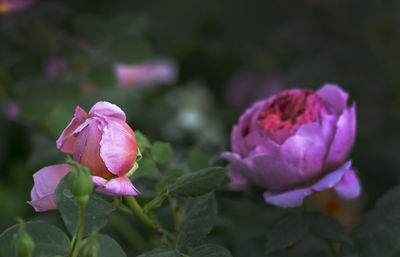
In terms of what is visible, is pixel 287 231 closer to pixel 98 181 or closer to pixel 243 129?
pixel 243 129

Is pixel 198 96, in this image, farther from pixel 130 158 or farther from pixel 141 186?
pixel 130 158

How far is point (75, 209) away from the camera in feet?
1.60

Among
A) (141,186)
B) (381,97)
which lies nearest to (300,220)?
(141,186)

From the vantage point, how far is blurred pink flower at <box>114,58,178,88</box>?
4.61ft

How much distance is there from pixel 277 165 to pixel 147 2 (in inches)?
35.8

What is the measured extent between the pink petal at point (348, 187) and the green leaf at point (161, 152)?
194mm

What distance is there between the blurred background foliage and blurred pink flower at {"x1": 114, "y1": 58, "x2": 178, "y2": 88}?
23mm

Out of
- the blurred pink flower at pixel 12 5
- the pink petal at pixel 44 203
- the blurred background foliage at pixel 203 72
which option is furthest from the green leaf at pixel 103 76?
the pink petal at pixel 44 203

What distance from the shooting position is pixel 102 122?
488 mm

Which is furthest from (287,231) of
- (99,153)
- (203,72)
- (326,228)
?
(203,72)

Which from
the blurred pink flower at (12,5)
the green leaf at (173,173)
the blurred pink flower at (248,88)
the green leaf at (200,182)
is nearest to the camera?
the green leaf at (200,182)

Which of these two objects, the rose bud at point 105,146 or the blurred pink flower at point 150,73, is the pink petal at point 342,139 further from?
the blurred pink flower at point 150,73

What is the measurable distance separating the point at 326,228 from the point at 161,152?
0.21m

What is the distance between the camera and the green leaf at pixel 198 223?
0.53 meters
